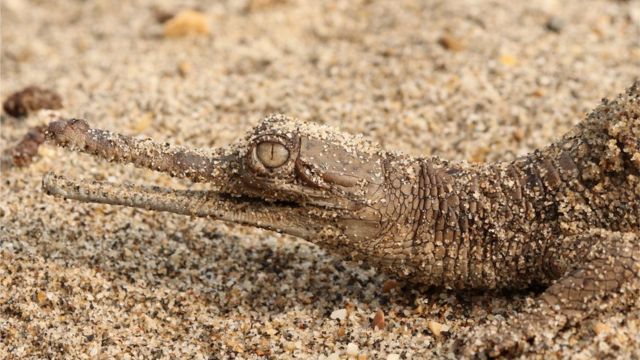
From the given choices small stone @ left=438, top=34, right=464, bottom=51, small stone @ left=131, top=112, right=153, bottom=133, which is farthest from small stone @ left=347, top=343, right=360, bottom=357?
small stone @ left=438, top=34, right=464, bottom=51

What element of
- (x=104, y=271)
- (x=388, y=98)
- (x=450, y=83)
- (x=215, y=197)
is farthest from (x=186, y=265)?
(x=450, y=83)

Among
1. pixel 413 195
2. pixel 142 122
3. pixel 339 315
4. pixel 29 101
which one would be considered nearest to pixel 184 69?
pixel 142 122

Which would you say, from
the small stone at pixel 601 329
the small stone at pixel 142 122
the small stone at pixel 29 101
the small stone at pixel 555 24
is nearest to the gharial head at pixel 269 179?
the small stone at pixel 601 329

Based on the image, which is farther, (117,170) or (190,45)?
(190,45)

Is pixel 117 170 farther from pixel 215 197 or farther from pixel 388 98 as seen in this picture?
pixel 388 98

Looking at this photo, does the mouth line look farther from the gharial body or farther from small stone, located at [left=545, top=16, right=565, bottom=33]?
small stone, located at [left=545, top=16, right=565, bottom=33]

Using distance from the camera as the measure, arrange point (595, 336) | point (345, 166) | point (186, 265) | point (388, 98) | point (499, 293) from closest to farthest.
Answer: point (595, 336) < point (345, 166) < point (499, 293) < point (186, 265) < point (388, 98)
